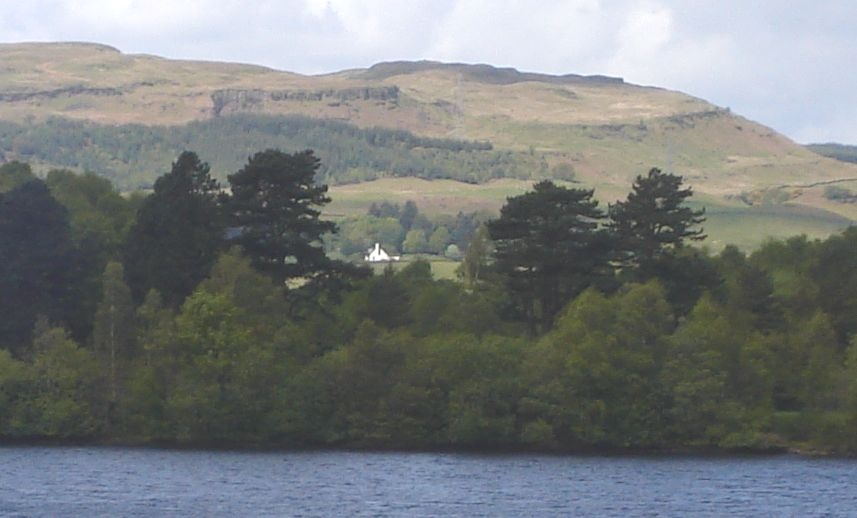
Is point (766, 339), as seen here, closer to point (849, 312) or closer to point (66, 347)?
point (849, 312)

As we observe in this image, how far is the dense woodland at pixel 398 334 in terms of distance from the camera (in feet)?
310

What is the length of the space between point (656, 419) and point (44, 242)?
39926 millimetres

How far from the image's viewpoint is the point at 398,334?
100438 mm

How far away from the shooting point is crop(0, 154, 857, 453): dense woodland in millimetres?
94625

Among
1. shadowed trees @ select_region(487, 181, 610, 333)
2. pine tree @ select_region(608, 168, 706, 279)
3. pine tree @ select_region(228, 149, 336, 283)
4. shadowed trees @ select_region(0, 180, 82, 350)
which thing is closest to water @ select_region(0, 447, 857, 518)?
shadowed trees @ select_region(0, 180, 82, 350)

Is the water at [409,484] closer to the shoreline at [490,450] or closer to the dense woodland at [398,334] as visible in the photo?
the shoreline at [490,450]

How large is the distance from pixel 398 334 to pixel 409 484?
24759 millimetres

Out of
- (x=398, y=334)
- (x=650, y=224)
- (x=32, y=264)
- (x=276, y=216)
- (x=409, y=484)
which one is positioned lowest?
(x=409, y=484)

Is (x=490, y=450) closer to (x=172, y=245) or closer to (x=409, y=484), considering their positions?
(x=409, y=484)

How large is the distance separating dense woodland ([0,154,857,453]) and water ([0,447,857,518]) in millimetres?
4618

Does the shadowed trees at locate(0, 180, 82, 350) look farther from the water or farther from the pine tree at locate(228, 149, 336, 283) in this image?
the water

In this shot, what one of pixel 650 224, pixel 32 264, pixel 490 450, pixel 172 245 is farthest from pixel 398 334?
pixel 32 264

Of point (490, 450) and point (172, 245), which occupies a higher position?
point (172, 245)

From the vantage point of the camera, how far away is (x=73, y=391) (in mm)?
97875
